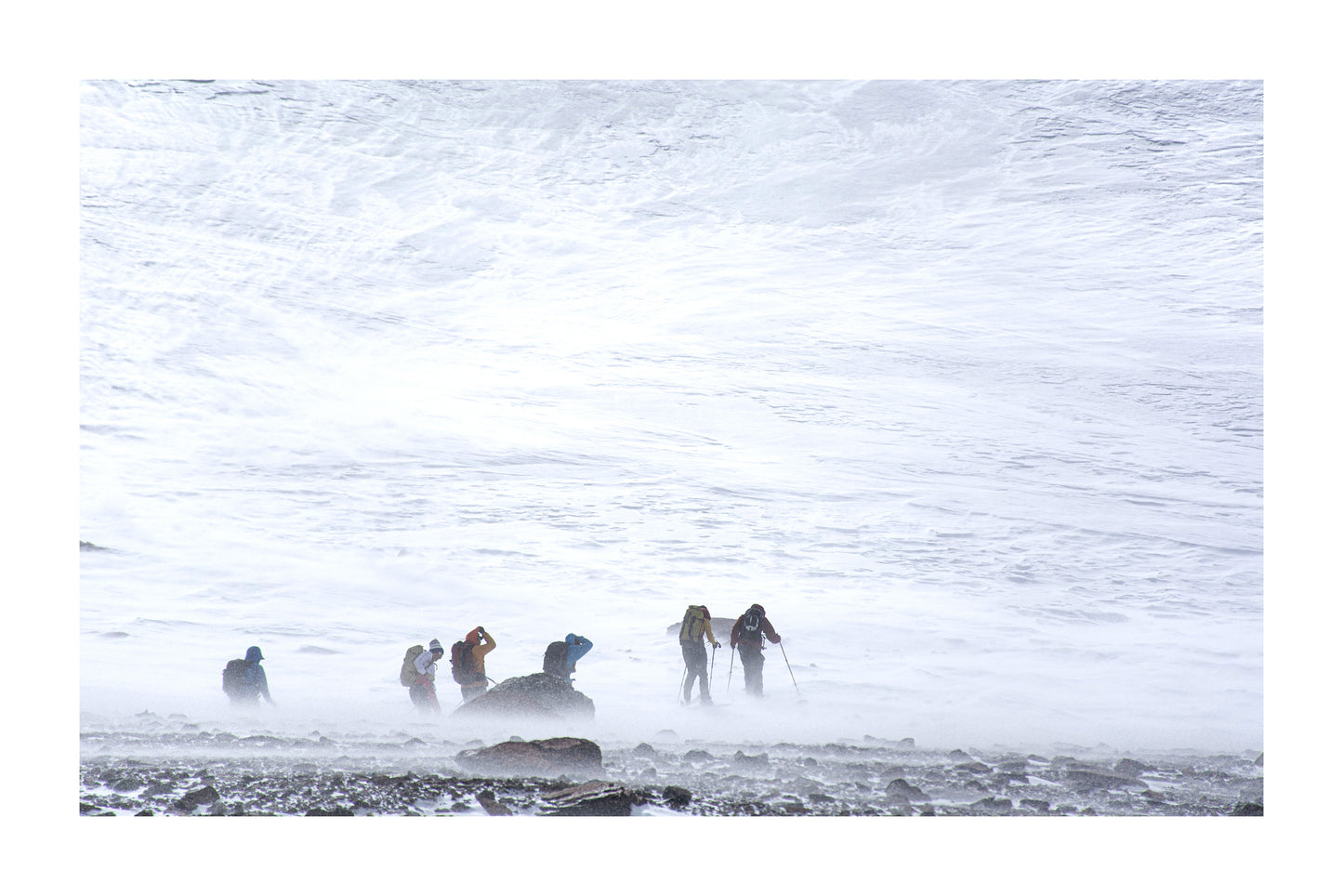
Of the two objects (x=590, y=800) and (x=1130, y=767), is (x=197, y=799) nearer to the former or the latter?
(x=590, y=800)

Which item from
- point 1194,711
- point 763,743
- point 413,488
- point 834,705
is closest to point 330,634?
point 413,488

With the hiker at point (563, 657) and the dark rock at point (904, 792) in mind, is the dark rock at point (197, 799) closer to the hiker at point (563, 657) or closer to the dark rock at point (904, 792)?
the hiker at point (563, 657)

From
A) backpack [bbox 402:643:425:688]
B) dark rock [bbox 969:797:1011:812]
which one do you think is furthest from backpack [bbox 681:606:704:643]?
dark rock [bbox 969:797:1011:812]

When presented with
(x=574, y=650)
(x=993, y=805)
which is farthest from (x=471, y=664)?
(x=993, y=805)

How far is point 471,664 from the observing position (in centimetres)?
803

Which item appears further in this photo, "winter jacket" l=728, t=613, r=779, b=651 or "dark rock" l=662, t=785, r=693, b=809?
"winter jacket" l=728, t=613, r=779, b=651

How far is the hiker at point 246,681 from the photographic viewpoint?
815 centimetres

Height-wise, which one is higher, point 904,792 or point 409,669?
point 409,669

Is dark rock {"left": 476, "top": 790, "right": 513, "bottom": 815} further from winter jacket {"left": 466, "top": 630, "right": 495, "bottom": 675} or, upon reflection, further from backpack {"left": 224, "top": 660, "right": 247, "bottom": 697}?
backpack {"left": 224, "top": 660, "right": 247, "bottom": 697}

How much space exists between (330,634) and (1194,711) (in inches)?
291

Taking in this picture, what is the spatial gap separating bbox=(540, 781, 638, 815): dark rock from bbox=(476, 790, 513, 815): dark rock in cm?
25

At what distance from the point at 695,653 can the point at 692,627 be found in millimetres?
217

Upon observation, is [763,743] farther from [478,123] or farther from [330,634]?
[478,123]

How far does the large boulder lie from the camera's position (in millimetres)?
7801
